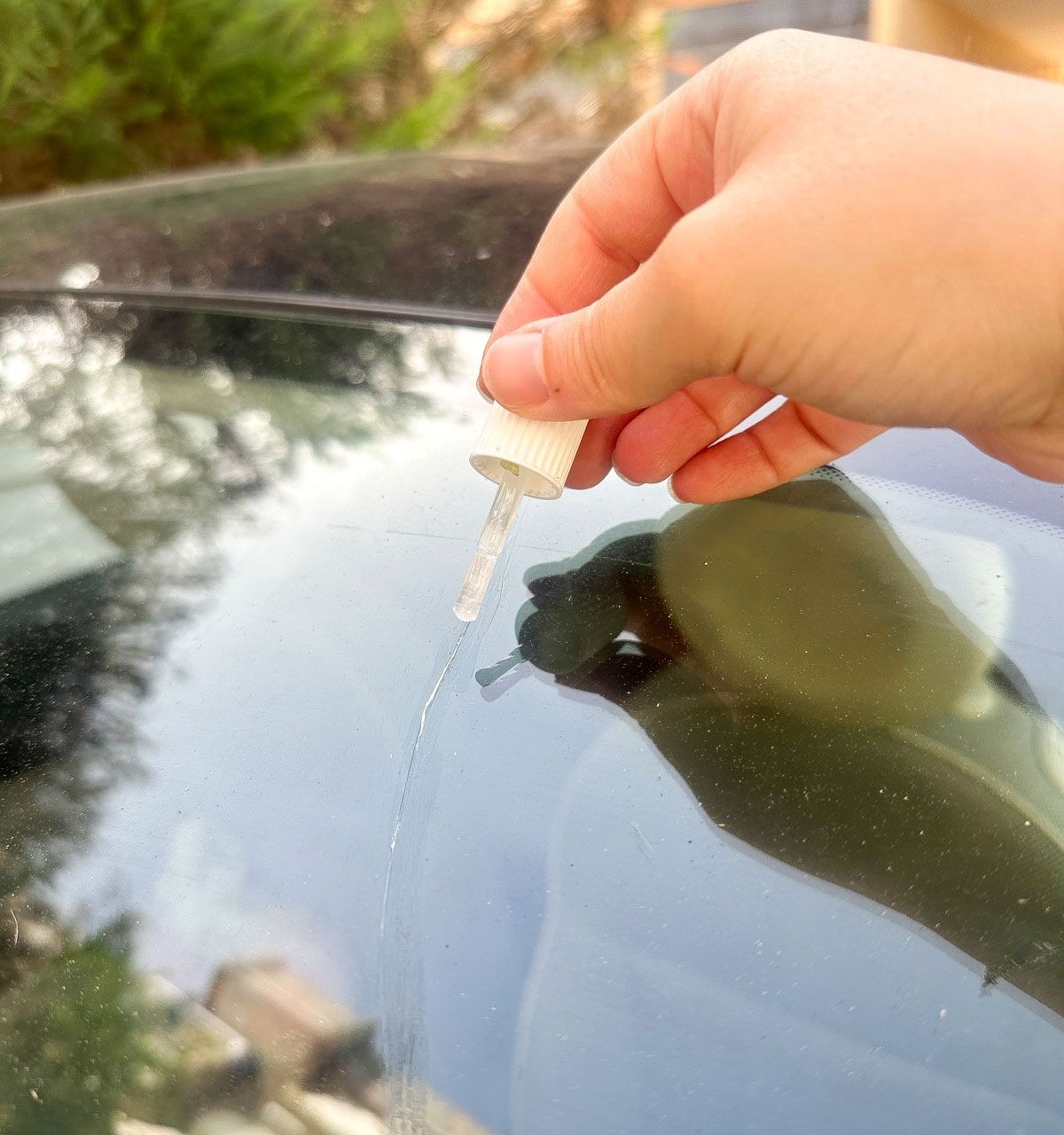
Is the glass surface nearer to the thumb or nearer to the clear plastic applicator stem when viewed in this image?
the clear plastic applicator stem

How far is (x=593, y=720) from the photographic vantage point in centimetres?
80

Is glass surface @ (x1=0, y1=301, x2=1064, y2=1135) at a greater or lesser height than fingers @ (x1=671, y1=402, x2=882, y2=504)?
lesser

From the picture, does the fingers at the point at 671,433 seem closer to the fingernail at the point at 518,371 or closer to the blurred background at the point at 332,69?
the fingernail at the point at 518,371

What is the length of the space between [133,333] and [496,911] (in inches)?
38.1

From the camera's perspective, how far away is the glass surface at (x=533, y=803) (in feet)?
2.04

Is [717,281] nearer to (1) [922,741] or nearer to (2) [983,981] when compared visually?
(1) [922,741]

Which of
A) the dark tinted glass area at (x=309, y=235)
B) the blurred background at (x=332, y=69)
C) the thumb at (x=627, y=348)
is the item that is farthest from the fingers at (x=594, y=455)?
the blurred background at (x=332, y=69)

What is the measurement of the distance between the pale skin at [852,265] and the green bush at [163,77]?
2.84 metres

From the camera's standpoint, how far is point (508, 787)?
2.48 feet

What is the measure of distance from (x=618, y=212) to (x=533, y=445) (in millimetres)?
315

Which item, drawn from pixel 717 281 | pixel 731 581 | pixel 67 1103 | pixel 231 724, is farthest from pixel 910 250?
pixel 67 1103

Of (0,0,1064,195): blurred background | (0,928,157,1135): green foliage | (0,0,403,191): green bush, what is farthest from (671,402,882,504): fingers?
(0,0,403,191): green bush

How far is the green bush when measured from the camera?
311cm

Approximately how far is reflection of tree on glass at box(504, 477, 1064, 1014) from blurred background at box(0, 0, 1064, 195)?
6.53 feet
